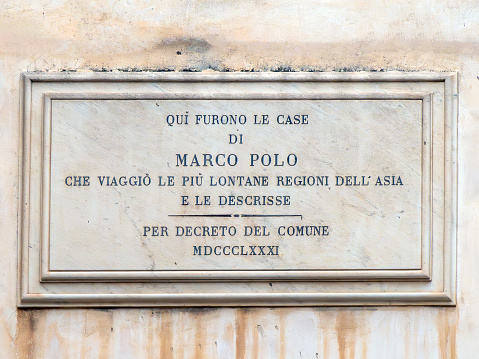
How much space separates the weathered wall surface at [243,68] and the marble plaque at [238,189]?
0.09 m

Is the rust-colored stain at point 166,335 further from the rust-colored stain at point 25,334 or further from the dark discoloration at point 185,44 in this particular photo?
the dark discoloration at point 185,44

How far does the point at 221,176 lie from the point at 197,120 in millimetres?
381

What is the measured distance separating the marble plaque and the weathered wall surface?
9cm

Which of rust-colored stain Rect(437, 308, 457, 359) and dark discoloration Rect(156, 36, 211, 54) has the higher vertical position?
dark discoloration Rect(156, 36, 211, 54)

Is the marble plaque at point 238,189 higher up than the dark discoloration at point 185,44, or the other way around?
the dark discoloration at point 185,44

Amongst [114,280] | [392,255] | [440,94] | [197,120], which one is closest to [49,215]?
[114,280]

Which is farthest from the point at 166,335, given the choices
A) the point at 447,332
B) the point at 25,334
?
the point at 447,332

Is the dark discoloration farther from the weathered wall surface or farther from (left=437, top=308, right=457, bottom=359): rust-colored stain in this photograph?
(left=437, top=308, right=457, bottom=359): rust-colored stain

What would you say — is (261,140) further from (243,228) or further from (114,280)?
(114,280)

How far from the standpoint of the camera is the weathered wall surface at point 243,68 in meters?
3.73

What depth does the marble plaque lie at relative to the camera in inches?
148

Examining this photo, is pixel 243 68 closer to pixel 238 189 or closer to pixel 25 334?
pixel 238 189

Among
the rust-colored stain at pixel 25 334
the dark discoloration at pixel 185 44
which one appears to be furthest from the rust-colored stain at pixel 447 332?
the rust-colored stain at pixel 25 334

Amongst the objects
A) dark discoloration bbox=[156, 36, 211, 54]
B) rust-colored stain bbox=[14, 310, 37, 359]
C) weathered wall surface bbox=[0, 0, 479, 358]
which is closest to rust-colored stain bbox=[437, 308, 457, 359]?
weathered wall surface bbox=[0, 0, 479, 358]
